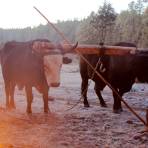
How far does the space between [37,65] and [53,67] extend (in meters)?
0.48

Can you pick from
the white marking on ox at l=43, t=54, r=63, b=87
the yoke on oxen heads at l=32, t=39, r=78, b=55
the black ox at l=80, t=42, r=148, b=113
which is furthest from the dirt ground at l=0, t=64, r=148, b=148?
the yoke on oxen heads at l=32, t=39, r=78, b=55

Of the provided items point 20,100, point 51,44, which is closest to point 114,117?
point 51,44

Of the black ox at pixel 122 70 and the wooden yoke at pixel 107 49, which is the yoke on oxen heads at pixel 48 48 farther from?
the black ox at pixel 122 70

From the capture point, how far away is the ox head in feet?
36.9

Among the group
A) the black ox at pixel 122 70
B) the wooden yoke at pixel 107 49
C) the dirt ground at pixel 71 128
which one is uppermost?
the wooden yoke at pixel 107 49

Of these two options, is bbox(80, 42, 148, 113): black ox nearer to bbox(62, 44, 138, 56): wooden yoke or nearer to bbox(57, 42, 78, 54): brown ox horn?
bbox(62, 44, 138, 56): wooden yoke

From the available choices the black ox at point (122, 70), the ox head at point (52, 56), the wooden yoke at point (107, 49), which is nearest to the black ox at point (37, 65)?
the ox head at point (52, 56)

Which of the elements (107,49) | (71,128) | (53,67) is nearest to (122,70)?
(107,49)

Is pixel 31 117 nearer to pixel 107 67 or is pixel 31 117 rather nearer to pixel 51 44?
pixel 51 44

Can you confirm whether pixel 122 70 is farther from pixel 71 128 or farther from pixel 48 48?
pixel 71 128

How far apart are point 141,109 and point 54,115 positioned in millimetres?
2657

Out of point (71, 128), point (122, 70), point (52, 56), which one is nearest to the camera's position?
point (71, 128)

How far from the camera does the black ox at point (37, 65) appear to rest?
11273 millimetres

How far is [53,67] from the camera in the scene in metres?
11.3
